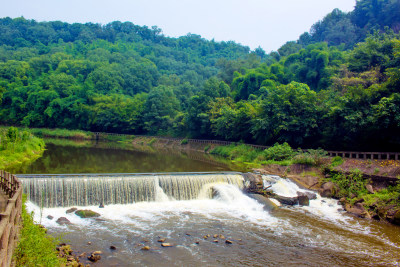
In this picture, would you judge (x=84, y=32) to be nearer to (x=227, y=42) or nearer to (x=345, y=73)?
(x=227, y=42)

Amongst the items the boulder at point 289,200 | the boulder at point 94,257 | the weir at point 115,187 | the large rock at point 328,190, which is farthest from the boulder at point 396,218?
the boulder at point 94,257

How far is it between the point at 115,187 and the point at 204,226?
20.5 feet

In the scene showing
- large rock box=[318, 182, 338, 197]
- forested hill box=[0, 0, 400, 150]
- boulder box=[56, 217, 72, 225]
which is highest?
forested hill box=[0, 0, 400, 150]

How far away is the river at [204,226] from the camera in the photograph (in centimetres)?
1234

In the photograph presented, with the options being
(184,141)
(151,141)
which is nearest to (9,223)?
(184,141)

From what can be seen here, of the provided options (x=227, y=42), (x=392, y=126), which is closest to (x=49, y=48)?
(x=227, y=42)

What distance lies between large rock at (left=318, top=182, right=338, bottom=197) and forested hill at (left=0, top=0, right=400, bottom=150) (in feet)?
17.6

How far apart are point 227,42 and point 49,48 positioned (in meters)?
83.0

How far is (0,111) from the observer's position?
74438mm

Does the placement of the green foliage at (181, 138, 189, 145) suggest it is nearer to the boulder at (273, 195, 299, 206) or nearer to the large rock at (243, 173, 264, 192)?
the large rock at (243, 173, 264, 192)

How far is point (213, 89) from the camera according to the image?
175 ft

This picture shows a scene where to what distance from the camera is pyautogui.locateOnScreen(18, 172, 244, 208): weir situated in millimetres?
17500

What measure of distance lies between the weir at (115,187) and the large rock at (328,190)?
17.3ft

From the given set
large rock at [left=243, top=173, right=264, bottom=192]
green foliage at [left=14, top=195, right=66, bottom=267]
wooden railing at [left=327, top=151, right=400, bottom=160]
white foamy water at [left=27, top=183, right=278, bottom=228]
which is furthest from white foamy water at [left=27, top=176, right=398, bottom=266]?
wooden railing at [left=327, top=151, right=400, bottom=160]
